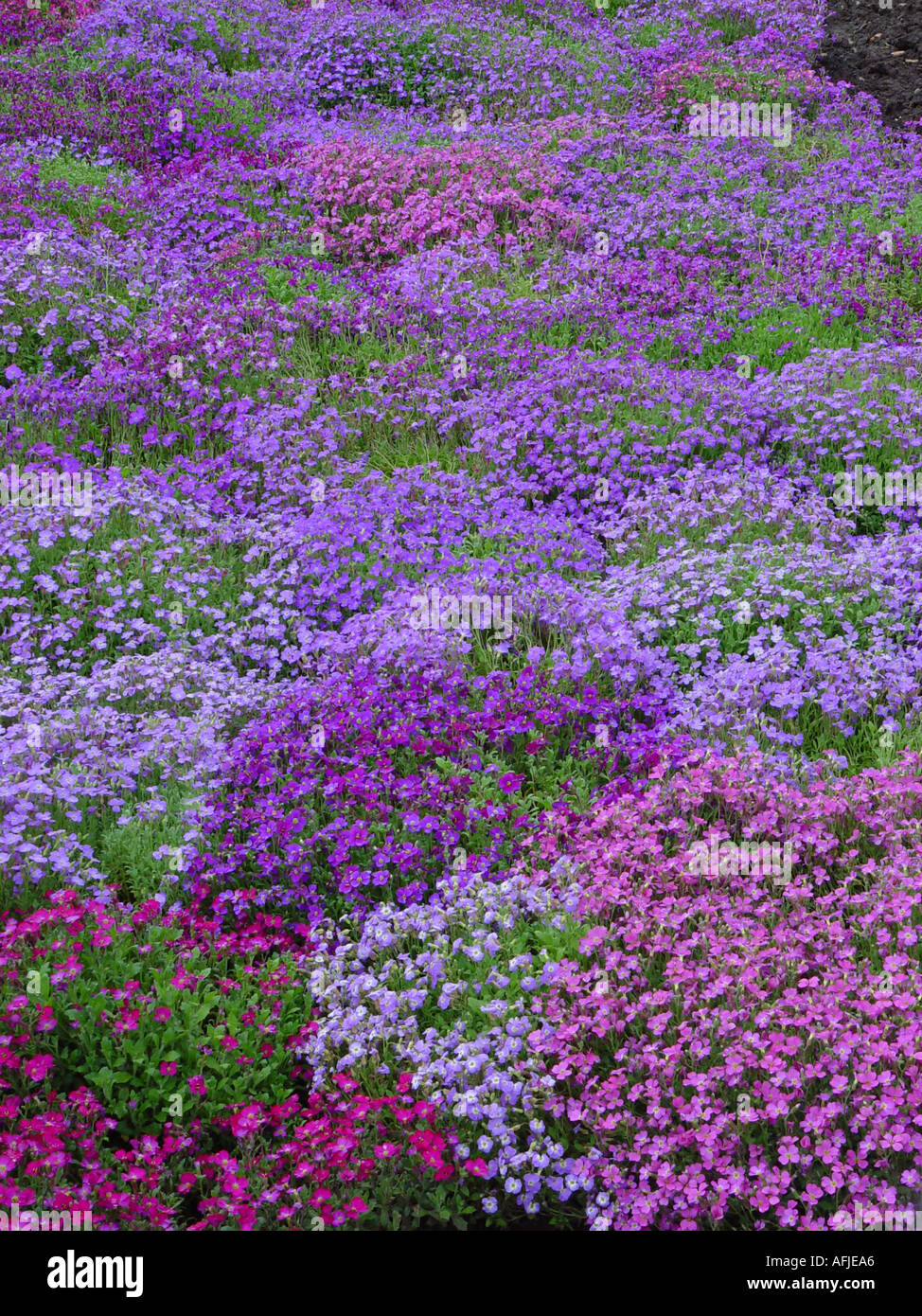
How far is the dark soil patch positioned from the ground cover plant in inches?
81.7

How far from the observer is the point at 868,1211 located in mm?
3367

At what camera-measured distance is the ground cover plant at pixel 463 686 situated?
3896mm

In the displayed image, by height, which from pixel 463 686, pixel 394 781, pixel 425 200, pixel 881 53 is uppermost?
pixel 881 53

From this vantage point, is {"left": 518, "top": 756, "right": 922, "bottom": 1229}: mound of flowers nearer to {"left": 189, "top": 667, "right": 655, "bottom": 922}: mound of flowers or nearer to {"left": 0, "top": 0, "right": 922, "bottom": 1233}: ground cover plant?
{"left": 0, "top": 0, "right": 922, "bottom": 1233}: ground cover plant

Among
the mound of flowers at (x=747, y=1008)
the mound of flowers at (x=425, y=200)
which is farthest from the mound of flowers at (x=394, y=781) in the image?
the mound of flowers at (x=425, y=200)

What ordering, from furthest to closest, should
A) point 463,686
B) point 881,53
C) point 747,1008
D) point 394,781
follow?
point 881,53
point 463,686
point 394,781
point 747,1008

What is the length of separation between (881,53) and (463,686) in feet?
45.8

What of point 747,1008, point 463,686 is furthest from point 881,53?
point 747,1008

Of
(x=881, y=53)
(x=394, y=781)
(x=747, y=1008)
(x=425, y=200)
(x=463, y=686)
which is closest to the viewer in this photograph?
(x=747, y=1008)

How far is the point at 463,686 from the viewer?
238 inches

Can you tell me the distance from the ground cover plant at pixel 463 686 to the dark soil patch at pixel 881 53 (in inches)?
81.7

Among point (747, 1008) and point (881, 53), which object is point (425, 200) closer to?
point (881, 53)

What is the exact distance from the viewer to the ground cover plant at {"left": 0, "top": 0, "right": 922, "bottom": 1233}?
3.90 m

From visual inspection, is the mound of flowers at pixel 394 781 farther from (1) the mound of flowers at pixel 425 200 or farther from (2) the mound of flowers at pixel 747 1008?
(1) the mound of flowers at pixel 425 200
